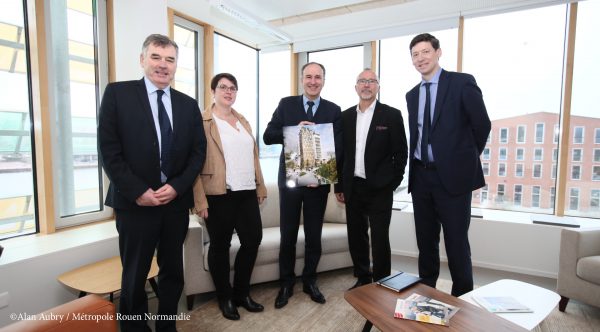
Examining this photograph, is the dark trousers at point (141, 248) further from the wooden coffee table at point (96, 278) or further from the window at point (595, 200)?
the window at point (595, 200)

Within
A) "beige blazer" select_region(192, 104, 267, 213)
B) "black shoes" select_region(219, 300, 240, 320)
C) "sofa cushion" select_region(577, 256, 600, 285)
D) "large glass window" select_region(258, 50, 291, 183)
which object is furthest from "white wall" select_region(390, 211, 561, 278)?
"large glass window" select_region(258, 50, 291, 183)

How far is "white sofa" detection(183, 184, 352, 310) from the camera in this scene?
2385 mm

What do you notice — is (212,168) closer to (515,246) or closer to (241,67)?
(515,246)

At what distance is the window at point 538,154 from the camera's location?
3.47 meters

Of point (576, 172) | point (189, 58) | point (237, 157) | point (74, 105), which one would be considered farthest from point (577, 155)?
point (74, 105)

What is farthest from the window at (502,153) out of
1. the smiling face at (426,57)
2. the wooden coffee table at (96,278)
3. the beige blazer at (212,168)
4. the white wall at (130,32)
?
the white wall at (130,32)

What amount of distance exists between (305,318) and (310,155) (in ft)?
3.70

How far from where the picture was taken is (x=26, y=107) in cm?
236

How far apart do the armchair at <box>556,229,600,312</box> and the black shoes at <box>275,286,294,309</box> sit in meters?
1.99

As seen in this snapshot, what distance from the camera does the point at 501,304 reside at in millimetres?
1638

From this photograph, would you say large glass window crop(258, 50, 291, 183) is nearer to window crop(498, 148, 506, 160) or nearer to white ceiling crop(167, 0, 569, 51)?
white ceiling crop(167, 0, 569, 51)

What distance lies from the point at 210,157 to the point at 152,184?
43 cm

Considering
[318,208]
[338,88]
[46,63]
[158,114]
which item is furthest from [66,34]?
[338,88]

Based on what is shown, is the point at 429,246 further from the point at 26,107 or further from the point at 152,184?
the point at 26,107
